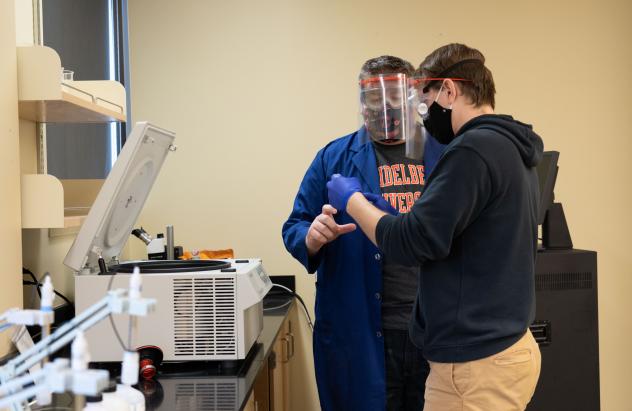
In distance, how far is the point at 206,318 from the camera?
4.97 feet

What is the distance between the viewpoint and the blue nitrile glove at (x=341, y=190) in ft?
5.05

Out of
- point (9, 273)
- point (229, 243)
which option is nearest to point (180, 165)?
point (229, 243)

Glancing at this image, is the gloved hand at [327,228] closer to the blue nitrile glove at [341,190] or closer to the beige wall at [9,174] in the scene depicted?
the blue nitrile glove at [341,190]

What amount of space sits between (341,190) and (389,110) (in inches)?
11.6

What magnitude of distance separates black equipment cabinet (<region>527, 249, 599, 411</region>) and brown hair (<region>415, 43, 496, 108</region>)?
3.17 feet

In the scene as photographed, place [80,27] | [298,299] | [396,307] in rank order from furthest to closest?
1. [298,299]
2. [80,27]
3. [396,307]

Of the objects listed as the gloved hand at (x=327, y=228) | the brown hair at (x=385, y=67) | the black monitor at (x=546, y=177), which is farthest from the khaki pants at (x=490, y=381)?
the black monitor at (x=546, y=177)

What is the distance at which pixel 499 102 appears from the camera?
295cm

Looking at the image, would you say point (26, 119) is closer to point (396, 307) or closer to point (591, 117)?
point (396, 307)

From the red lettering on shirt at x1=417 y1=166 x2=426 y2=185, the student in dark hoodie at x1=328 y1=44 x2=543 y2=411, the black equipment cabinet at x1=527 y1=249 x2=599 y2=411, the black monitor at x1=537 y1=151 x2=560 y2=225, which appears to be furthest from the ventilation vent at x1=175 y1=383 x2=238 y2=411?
the black monitor at x1=537 y1=151 x2=560 y2=225

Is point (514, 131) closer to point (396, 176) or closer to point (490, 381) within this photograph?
point (490, 381)

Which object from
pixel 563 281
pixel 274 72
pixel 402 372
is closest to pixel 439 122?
pixel 402 372

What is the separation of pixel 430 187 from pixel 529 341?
0.39 meters

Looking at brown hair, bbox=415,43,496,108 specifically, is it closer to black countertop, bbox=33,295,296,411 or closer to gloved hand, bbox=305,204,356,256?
gloved hand, bbox=305,204,356,256
